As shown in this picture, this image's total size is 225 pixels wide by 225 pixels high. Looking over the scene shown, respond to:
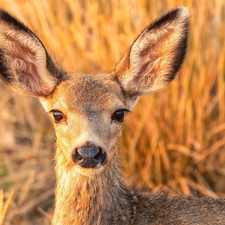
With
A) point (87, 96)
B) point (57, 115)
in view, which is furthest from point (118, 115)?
point (57, 115)

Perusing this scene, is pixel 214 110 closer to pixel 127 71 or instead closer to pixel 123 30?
pixel 123 30

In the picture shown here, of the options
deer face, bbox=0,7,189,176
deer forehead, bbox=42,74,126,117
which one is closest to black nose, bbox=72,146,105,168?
deer face, bbox=0,7,189,176

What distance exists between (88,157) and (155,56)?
4.18ft

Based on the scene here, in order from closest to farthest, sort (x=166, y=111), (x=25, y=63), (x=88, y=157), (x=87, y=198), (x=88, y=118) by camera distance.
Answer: (x=88, y=157)
(x=88, y=118)
(x=87, y=198)
(x=25, y=63)
(x=166, y=111)

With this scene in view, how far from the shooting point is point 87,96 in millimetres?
3166

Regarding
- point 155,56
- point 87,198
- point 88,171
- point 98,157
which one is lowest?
point 87,198

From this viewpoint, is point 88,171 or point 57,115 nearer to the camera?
point 88,171

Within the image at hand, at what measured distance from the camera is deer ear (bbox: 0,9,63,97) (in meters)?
3.19

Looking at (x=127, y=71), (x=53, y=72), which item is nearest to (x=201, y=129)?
(x=127, y=71)

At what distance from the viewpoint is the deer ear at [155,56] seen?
3.25 metres

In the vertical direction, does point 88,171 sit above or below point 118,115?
below

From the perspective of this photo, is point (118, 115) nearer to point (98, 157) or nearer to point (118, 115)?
point (118, 115)

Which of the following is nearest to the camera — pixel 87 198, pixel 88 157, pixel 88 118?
pixel 88 157

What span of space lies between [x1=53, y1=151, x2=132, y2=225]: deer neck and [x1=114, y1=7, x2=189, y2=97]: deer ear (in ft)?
2.34
